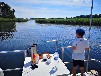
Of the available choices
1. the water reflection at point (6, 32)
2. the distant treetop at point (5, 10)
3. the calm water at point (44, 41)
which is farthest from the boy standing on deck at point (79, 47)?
the distant treetop at point (5, 10)

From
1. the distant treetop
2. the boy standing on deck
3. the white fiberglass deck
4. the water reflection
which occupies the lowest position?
the water reflection

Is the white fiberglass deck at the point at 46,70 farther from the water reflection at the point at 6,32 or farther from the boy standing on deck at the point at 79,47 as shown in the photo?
the water reflection at the point at 6,32

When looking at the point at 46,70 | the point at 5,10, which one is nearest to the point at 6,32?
the point at 46,70

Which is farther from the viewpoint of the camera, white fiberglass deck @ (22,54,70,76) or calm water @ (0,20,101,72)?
calm water @ (0,20,101,72)

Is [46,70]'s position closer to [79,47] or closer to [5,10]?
[79,47]

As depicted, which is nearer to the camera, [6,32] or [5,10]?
[6,32]

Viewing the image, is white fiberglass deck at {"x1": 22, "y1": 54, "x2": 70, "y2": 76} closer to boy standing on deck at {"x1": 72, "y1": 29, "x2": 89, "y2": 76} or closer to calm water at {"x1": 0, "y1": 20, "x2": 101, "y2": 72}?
boy standing on deck at {"x1": 72, "y1": 29, "x2": 89, "y2": 76}

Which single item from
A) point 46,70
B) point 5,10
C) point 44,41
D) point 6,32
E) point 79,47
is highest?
point 5,10

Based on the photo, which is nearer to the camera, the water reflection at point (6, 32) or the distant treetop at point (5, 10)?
the water reflection at point (6, 32)

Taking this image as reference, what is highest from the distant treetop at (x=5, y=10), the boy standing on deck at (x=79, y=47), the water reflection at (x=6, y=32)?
Result: the distant treetop at (x=5, y=10)

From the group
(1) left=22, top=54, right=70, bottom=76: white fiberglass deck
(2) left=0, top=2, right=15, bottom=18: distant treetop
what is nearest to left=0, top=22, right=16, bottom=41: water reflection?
(1) left=22, top=54, right=70, bottom=76: white fiberglass deck

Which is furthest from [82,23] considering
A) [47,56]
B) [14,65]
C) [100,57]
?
[47,56]

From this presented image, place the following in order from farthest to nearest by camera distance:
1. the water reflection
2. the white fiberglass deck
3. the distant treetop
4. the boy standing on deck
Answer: the distant treetop → the water reflection → the boy standing on deck → the white fiberglass deck

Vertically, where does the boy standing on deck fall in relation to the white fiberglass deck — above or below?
above
